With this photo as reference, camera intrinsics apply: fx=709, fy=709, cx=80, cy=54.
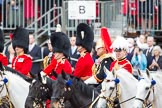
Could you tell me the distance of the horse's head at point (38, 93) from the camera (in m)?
11.3

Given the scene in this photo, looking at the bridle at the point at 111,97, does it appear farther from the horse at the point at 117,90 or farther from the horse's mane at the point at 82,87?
the horse's mane at the point at 82,87

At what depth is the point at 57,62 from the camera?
510 inches

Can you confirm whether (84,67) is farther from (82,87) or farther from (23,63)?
(82,87)

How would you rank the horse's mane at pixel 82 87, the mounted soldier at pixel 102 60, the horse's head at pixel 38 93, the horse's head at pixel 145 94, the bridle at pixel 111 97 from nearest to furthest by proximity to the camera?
the horse's head at pixel 145 94, the bridle at pixel 111 97, the horse's mane at pixel 82 87, the horse's head at pixel 38 93, the mounted soldier at pixel 102 60

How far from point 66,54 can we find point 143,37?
615cm

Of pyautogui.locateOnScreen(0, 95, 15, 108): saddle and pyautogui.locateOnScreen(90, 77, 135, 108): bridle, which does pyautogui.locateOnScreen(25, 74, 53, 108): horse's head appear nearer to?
pyautogui.locateOnScreen(0, 95, 15, 108): saddle

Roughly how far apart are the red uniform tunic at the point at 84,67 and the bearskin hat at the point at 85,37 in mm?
371

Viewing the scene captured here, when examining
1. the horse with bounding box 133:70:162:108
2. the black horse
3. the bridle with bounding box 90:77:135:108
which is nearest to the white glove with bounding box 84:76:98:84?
the black horse

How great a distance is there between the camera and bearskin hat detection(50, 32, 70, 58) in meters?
13.3

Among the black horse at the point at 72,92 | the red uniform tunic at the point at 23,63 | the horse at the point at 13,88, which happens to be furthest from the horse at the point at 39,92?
the red uniform tunic at the point at 23,63

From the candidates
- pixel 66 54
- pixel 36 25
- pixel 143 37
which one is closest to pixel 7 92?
pixel 66 54

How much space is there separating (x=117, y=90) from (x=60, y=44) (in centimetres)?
294

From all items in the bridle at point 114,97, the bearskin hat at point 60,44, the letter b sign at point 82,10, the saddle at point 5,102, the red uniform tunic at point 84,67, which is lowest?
the saddle at point 5,102

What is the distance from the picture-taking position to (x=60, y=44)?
526 inches
